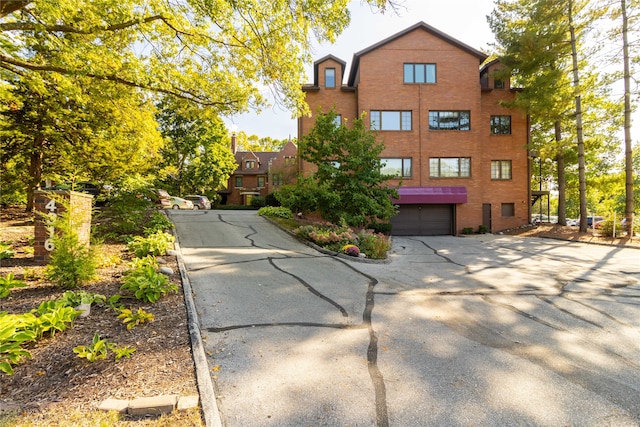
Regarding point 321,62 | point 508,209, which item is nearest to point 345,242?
point 321,62

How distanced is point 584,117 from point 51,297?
26.3 m

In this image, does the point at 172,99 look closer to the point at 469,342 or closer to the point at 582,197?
the point at 469,342

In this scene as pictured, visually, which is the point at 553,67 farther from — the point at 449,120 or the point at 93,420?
the point at 93,420

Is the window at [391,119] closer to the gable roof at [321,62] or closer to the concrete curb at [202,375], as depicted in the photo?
the gable roof at [321,62]

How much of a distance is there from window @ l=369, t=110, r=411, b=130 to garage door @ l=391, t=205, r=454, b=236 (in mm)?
5287

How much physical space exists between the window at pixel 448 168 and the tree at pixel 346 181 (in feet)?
26.7

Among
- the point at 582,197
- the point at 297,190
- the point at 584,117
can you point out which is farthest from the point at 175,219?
the point at 584,117

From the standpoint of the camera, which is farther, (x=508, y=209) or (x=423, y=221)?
(x=508, y=209)

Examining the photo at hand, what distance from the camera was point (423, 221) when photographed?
20.8 metres

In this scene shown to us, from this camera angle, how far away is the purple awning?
19953 mm

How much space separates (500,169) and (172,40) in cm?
2121

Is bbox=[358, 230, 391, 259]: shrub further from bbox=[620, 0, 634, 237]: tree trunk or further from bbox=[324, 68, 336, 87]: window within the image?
bbox=[620, 0, 634, 237]: tree trunk

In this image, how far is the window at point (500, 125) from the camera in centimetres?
2191

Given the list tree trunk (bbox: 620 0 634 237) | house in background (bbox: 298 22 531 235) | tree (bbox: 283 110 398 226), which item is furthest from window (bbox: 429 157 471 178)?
tree (bbox: 283 110 398 226)
